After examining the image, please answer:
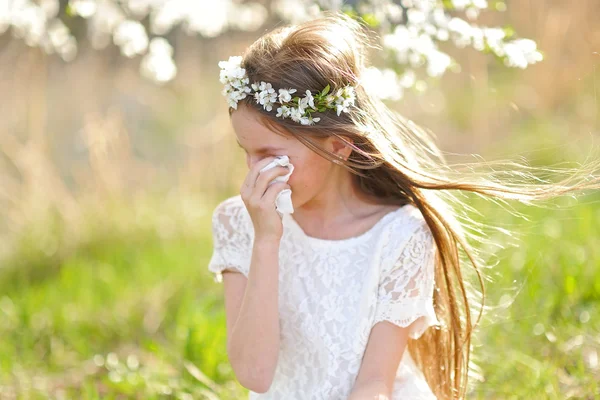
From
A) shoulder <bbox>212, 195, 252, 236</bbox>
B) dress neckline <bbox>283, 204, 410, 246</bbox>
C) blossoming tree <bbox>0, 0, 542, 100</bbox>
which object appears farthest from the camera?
blossoming tree <bbox>0, 0, 542, 100</bbox>

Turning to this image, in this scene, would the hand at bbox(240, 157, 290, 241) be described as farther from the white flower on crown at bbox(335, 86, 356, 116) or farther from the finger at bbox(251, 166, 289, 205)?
the white flower on crown at bbox(335, 86, 356, 116)

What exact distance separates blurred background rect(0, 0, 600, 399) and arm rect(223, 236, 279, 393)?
653 mm

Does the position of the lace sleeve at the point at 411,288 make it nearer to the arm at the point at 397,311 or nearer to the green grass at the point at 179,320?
the arm at the point at 397,311

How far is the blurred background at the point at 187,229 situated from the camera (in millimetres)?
2816

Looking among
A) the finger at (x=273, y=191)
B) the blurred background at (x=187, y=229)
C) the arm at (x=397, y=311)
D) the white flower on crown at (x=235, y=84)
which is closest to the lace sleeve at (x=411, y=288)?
the arm at (x=397, y=311)

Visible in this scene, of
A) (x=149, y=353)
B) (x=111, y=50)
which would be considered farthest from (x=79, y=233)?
(x=111, y=50)

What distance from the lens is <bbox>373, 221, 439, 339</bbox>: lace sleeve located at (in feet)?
6.56

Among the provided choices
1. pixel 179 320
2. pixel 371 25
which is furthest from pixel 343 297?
pixel 179 320

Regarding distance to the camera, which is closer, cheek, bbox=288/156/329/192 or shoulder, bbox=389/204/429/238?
cheek, bbox=288/156/329/192

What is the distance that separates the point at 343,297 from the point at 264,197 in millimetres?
419

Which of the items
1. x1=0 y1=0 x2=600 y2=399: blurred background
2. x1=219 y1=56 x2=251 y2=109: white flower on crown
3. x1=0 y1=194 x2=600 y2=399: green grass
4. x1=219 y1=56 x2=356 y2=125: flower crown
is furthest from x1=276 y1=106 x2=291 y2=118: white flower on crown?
x1=0 y1=194 x2=600 y2=399: green grass

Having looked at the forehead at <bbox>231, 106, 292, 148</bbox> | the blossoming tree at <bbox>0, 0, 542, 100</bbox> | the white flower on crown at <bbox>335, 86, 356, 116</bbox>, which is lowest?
the forehead at <bbox>231, 106, 292, 148</bbox>

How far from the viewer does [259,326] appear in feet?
6.44

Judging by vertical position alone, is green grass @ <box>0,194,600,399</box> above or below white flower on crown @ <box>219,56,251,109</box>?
below
